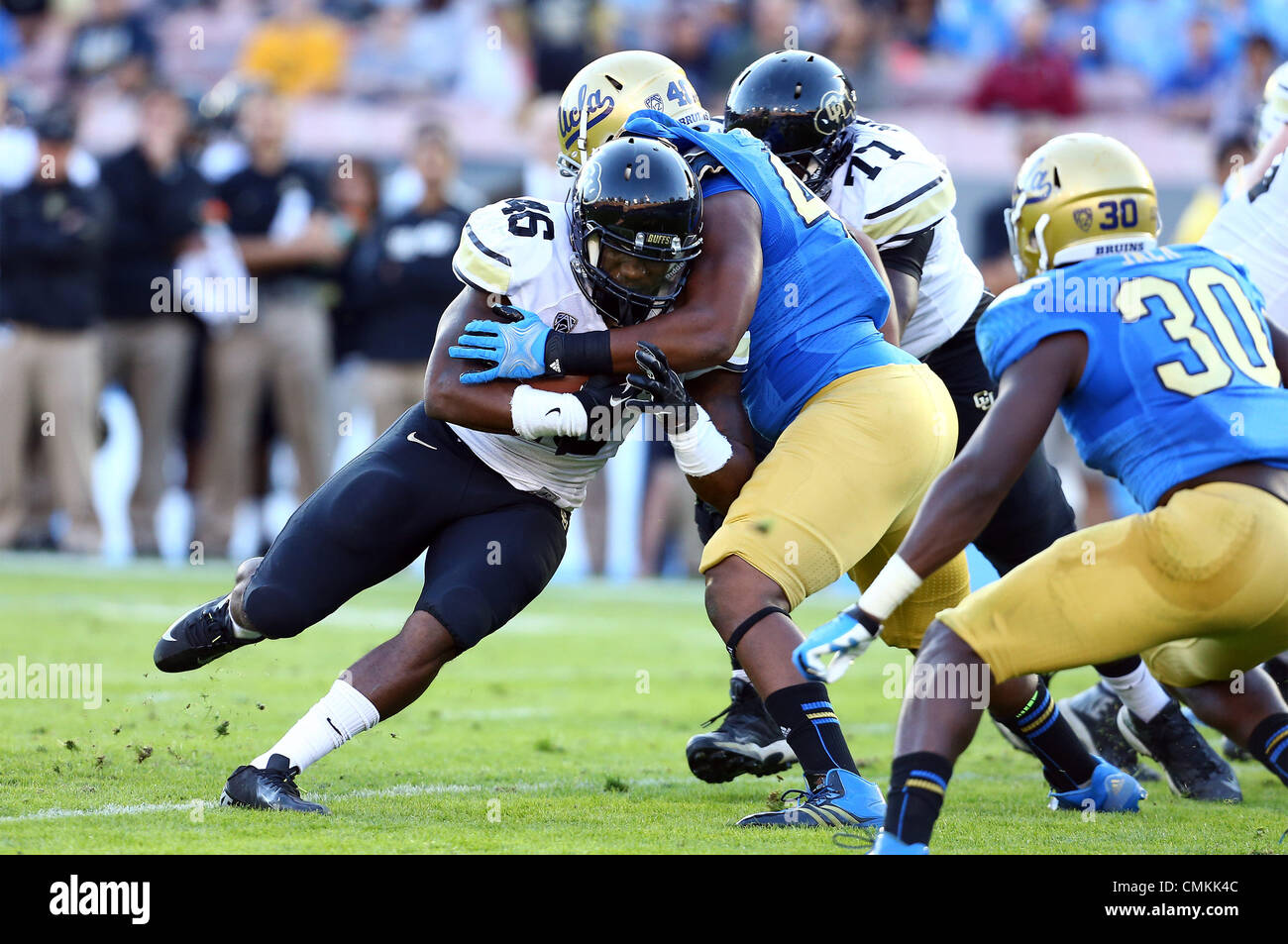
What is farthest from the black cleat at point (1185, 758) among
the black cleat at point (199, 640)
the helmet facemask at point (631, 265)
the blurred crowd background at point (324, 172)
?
the blurred crowd background at point (324, 172)

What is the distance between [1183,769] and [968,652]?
1971 mm

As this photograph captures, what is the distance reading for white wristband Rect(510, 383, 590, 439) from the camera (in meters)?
4.04

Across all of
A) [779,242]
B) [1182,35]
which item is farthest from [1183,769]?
[1182,35]

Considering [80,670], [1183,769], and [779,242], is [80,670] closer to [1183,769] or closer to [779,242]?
[779,242]

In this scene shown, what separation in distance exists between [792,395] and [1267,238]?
2.06m

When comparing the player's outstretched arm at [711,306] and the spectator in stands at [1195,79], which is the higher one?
the spectator in stands at [1195,79]

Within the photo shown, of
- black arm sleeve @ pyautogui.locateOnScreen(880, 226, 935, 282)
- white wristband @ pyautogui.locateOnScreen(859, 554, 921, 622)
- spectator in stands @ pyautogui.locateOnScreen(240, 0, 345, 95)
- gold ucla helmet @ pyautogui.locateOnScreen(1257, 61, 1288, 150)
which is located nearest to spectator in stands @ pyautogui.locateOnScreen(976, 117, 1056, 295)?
gold ucla helmet @ pyautogui.locateOnScreen(1257, 61, 1288, 150)

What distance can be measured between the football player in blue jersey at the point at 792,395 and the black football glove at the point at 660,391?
80mm

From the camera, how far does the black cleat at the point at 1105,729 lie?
5.38 m

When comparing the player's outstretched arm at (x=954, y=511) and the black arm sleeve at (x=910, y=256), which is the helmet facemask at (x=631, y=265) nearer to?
the black arm sleeve at (x=910, y=256)

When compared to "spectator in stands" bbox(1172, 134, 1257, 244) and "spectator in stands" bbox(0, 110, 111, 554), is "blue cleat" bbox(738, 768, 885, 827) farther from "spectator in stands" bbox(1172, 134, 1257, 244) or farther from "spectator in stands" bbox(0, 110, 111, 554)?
"spectator in stands" bbox(0, 110, 111, 554)

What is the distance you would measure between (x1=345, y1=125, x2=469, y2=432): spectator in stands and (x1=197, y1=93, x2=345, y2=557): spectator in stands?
13.3 inches
